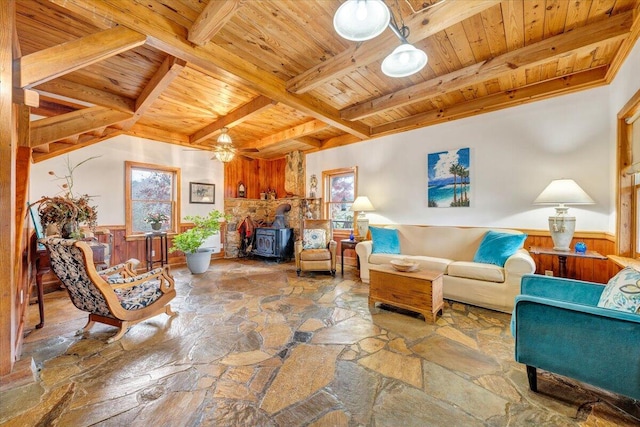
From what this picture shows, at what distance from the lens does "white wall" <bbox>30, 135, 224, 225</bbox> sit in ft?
12.6

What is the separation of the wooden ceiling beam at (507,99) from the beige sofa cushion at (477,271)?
7.48ft

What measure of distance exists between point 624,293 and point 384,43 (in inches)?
96.0

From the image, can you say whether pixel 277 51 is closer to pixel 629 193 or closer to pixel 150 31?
pixel 150 31

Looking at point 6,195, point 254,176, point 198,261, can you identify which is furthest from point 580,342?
point 254,176

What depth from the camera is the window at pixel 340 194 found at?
534 cm

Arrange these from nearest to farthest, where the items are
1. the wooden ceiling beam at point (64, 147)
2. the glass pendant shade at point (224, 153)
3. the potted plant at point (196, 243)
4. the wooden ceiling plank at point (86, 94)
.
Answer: the wooden ceiling plank at point (86, 94)
the wooden ceiling beam at point (64, 147)
the glass pendant shade at point (224, 153)
the potted plant at point (196, 243)

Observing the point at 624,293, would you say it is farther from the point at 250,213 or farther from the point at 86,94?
the point at 250,213

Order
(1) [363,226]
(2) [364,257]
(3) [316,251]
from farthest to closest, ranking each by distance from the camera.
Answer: (1) [363,226]
(3) [316,251]
(2) [364,257]

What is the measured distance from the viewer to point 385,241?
3986mm

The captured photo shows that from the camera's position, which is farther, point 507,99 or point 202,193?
point 202,193

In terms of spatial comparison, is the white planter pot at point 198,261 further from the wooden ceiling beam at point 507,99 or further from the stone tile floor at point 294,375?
the wooden ceiling beam at point 507,99

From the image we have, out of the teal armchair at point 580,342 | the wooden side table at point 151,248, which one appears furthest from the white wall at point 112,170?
the teal armchair at point 580,342

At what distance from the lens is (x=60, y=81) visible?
3.00 metres

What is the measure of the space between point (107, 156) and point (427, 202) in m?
5.62
